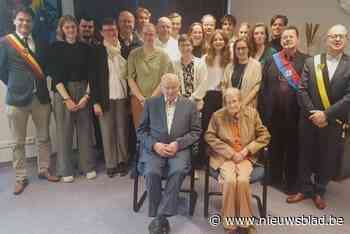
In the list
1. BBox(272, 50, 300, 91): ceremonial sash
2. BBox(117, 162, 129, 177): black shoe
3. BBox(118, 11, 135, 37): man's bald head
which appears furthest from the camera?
BBox(117, 162, 129, 177): black shoe

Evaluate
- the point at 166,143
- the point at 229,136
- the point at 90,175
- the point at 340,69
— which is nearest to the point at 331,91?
the point at 340,69

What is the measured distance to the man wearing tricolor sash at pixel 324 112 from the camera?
2.70m

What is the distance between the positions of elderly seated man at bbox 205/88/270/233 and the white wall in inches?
71.4

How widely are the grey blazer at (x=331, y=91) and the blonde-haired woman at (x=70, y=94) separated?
1.89m

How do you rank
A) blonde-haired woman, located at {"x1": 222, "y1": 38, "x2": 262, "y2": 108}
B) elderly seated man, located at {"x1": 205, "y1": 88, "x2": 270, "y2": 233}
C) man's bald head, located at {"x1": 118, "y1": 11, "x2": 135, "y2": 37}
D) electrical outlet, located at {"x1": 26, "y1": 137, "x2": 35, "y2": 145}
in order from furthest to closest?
electrical outlet, located at {"x1": 26, "y1": 137, "x2": 35, "y2": 145} → man's bald head, located at {"x1": 118, "y1": 11, "x2": 135, "y2": 37} → blonde-haired woman, located at {"x1": 222, "y1": 38, "x2": 262, "y2": 108} → elderly seated man, located at {"x1": 205, "y1": 88, "x2": 270, "y2": 233}

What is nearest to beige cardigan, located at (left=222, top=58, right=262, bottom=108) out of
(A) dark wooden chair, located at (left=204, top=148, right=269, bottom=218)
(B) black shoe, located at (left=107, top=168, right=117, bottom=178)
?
(A) dark wooden chair, located at (left=204, top=148, right=269, bottom=218)

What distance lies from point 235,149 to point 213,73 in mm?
904

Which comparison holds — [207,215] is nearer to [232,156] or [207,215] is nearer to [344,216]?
[232,156]

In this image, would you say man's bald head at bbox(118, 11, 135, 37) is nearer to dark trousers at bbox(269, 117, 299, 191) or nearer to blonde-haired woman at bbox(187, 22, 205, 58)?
blonde-haired woman at bbox(187, 22, 205, 58)

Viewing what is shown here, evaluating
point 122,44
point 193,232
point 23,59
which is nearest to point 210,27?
point 122,44

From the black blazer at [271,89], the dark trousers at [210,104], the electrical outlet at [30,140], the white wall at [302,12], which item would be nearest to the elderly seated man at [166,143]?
the dark trousers at [210,104]

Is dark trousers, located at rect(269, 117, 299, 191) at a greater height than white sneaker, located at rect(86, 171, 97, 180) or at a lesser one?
greater

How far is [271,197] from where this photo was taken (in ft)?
10.2

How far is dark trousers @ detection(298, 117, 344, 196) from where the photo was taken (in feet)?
9.26
